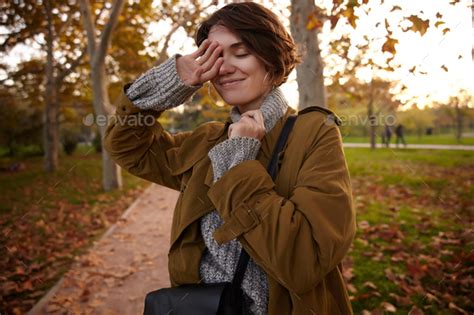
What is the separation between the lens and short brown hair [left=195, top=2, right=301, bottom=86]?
4.85ft

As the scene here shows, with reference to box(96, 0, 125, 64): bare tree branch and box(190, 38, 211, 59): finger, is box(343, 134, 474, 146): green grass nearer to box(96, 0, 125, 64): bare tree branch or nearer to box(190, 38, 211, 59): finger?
box(96, 0, 125, 64): bare tree branch

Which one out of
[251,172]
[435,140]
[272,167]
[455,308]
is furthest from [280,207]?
→ [435,140]

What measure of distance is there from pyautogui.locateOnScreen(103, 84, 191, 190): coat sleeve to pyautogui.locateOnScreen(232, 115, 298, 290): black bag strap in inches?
26.4

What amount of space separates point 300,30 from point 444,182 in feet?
24.5

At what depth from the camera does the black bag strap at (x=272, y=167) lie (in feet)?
4.54

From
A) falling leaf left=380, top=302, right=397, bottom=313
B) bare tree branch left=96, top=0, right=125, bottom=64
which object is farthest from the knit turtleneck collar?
bare tree branch left=96, top=0, right=125, bottom=64

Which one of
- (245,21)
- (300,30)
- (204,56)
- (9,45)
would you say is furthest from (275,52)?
(9,45)

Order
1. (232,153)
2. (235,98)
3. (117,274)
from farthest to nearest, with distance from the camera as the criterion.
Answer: (117,274) < (235,98) < (232,153)

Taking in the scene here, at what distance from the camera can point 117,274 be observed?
4.42 m

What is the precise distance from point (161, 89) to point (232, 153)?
53 centimetres

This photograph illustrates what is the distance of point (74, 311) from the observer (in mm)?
3535

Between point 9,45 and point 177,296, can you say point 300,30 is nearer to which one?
point 177,296

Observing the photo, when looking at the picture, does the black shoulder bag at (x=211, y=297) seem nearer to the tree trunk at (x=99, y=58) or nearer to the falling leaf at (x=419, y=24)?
the falling leaf at (x=419, y=24)

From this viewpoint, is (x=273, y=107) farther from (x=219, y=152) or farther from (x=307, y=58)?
(x=307, y=58)
